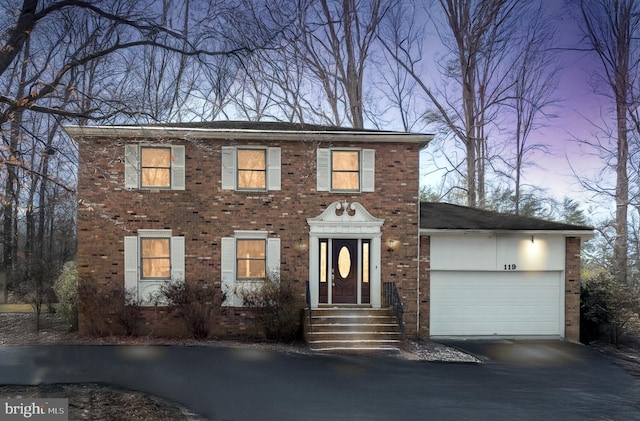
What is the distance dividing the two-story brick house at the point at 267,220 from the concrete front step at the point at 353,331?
65 cm

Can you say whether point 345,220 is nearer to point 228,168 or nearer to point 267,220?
point 267,220

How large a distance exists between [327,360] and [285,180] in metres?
5.55

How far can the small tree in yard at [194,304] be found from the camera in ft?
39.4

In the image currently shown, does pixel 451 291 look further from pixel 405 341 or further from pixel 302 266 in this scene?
pixel 302 266

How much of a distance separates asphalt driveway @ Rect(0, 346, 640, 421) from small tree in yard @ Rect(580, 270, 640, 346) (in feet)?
7.78

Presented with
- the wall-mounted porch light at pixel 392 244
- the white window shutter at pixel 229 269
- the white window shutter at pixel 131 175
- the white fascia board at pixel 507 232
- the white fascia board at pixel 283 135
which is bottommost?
the white window shutter at pixel 229 269

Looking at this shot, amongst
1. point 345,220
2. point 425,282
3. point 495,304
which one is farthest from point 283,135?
point 495,304

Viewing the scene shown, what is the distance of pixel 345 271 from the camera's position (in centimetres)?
1330

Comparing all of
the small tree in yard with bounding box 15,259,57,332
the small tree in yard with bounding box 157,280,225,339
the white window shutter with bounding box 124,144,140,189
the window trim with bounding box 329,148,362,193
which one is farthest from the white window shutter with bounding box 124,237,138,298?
the window trim with bounding box 329,148,362,193

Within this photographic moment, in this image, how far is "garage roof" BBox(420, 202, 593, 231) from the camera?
12.9 m

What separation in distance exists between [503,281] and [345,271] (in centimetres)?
506

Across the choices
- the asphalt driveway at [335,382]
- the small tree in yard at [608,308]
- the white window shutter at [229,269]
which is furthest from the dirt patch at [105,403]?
the small tree in yard at [608,308]

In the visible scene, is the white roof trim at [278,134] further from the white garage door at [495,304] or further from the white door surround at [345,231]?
Answer: the white garage door at [495,304]

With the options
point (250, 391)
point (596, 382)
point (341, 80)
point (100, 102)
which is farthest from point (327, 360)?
point (341, 80)
